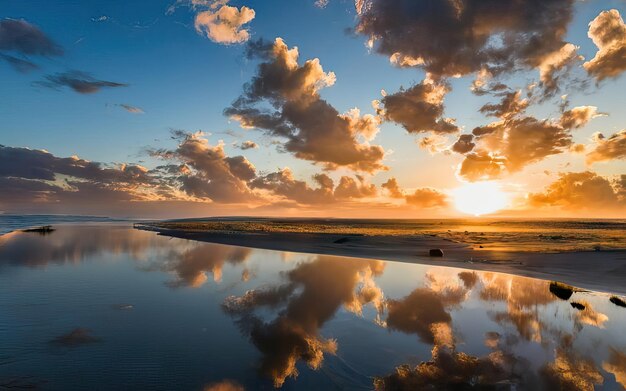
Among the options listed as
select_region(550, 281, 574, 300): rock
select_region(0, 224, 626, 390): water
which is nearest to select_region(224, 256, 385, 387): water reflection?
select_region(0, 224, 626, 390): water

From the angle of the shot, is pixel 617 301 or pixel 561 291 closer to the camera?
pixel 617 301

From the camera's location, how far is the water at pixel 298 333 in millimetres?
7148

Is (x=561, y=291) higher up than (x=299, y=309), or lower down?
lower down

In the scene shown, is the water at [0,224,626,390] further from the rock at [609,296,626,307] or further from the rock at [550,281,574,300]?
the rock at [609,296,626,307]

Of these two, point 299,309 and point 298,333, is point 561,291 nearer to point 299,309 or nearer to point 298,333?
point 299,309

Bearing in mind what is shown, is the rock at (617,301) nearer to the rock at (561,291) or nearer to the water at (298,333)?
the water at (298,333)

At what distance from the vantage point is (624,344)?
9.65 m

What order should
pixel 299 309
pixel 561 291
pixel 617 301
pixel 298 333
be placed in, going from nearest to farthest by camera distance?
pixel 298 333
pixel 299 309
pixel 617 301
pixel 561 291

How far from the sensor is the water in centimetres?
715

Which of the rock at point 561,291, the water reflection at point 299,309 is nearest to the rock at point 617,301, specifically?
the rock at point 561,291

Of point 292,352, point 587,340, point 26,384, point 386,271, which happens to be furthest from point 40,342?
point 386,271

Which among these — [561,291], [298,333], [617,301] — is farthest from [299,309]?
[617,301]

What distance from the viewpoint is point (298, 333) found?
9938 mm

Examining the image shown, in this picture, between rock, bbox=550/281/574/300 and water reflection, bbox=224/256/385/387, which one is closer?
water reflection, bbox=224/256/385/387
